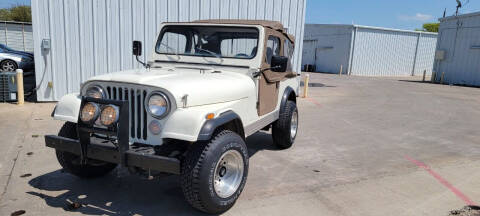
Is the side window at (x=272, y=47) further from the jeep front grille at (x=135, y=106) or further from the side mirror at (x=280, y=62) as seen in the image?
the jeep front grille at (x=135, y=106)

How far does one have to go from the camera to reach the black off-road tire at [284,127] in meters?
5.23

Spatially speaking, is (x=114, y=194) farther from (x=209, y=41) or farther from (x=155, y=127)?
(x=209, y=41)

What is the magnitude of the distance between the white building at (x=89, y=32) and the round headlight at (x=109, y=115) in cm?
665

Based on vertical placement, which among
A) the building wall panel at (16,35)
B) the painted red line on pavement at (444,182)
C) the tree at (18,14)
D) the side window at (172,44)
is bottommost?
the painted red line on pavement at (444,182)

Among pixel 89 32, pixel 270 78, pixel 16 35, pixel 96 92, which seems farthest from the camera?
pixel 16 35

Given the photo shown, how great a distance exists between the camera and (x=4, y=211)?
10.5 ft

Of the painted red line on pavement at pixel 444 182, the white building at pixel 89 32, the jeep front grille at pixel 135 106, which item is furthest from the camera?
the white building at pixel 89 32

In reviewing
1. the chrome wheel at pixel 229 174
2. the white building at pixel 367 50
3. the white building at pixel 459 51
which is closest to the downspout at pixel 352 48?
the white building at pixel 367 50

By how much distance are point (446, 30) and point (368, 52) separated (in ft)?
19.6

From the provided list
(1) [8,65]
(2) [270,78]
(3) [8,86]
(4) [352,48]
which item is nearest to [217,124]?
(2) [270,78]

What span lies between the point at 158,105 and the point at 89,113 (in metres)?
0.61

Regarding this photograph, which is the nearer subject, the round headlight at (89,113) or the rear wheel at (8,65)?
the round headlight at (89,113)

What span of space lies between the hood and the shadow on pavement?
113 cm

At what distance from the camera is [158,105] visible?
306 centimetres
